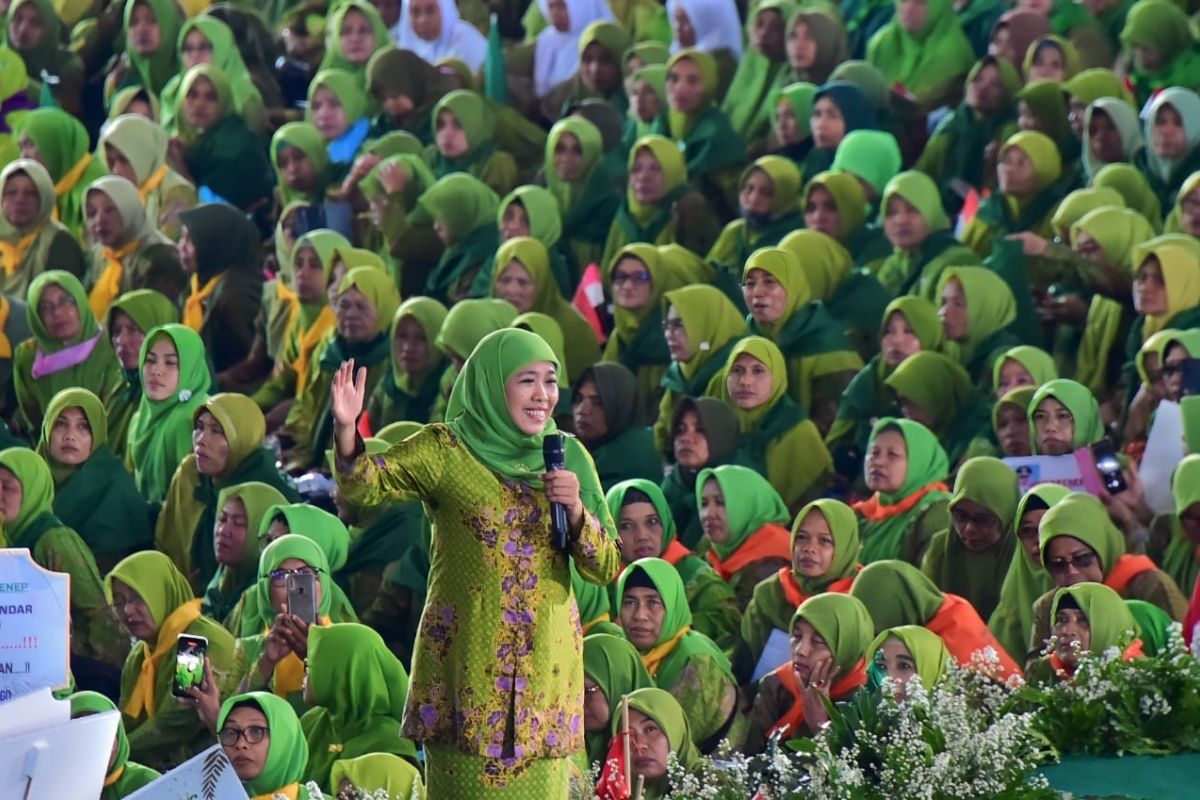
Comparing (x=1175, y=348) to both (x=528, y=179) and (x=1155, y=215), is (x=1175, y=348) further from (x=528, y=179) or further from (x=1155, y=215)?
(x=528, y=179)

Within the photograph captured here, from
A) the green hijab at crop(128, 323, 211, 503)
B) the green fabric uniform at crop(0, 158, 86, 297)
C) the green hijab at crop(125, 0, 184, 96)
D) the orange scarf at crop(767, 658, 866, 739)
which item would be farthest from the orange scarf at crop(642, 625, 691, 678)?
the green hijab at crop(125, 0, 184, 96)

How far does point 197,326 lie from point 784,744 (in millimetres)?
5913

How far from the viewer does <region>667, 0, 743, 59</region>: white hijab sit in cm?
1498

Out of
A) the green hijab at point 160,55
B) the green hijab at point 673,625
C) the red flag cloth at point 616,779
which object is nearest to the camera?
the red flag cloth at point 616,779

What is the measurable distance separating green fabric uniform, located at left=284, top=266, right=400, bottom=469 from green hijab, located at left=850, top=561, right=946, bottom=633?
142 inches

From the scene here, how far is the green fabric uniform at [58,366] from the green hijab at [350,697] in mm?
3960

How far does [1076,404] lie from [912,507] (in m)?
0.69

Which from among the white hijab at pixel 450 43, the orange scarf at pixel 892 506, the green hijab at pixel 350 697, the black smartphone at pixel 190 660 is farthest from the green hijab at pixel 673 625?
the white hijab at pixel 450 43

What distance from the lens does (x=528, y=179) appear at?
1478cm

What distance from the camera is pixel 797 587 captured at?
32.3 ft

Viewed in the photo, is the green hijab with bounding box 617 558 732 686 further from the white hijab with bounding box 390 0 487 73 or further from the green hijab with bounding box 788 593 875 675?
the white hijab with bounding box 390 0 487 73

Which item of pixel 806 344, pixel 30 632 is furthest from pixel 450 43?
pixel 30 632

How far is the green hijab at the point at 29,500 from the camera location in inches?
415

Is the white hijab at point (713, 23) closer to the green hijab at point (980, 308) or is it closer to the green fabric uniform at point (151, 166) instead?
the green fabric uniform at point (151, 166)
